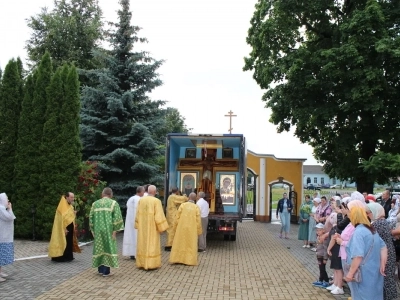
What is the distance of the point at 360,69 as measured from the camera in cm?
1898

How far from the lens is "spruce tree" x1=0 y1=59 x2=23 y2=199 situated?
15.6 metres

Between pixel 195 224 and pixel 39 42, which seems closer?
pixel 195 224

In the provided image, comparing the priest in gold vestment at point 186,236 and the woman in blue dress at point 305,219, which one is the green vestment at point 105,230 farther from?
the woman in blue dress at point 305,219

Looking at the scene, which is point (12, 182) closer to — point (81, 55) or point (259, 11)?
point (259, 11)

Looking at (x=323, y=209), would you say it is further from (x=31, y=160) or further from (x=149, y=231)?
(x=31, y=160)

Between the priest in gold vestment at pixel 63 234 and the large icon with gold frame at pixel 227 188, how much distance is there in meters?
6.81

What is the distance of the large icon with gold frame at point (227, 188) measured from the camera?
17234 millimetres

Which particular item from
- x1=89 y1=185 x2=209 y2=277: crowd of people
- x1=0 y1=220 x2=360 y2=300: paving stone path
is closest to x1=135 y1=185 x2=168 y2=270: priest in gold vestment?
x1=89 y1=185 x2=209 y2=277: crowd of people

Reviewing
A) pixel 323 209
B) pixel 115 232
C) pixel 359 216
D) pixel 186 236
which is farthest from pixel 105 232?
pixel 323 209

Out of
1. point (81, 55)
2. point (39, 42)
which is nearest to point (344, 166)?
point (81, 55)

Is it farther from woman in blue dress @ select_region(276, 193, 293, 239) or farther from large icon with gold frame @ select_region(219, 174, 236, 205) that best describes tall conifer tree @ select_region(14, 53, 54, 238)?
woman in blue dress @ select_region(276, 193, 293, 239)

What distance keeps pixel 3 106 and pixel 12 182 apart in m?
2.41

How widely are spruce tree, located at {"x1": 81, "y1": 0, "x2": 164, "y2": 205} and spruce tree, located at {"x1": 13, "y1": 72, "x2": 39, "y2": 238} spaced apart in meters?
3.58

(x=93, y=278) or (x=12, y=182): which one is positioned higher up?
(x=12, y=182)
